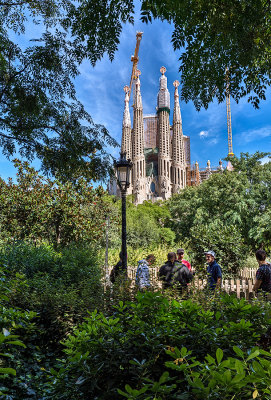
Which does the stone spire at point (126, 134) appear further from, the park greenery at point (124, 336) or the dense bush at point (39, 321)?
the dense bush at point (39, 321)

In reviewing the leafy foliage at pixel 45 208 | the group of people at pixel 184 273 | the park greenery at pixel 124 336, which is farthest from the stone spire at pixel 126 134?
the group of people at pixel 184 273

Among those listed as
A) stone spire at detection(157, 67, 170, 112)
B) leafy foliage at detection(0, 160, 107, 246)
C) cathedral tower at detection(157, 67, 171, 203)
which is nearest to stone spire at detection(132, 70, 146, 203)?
cathedral tower at detection(157, 67, 171, 203)

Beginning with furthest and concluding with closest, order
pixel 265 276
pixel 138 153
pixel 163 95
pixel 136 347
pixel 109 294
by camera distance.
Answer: pixel 163 95
pixel 138 153
pixel 265 276
pixel 109 294
pixel 136 347

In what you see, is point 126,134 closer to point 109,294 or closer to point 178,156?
point 178,156

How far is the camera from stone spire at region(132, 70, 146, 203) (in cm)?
7017

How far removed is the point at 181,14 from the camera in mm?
3359

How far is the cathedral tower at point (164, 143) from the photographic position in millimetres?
71438

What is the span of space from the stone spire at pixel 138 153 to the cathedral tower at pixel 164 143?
4.56 m

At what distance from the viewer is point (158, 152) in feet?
250

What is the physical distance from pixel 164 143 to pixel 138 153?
285 inches

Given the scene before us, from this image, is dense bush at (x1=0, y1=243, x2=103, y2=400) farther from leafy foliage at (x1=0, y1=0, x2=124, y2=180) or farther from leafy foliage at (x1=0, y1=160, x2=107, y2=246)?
leafy foliage at (x1=0, y1=160, x2=107, y2=246)

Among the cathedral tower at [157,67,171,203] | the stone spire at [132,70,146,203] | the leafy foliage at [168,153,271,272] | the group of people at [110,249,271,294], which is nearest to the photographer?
the group of people at [110,249,271,294]

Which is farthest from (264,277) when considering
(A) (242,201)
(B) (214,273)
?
(A) (242,201)

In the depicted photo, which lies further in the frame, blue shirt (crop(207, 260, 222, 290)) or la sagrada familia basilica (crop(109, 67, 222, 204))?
la sagrada familia basilica (crop(109, 67, 222, 204))
